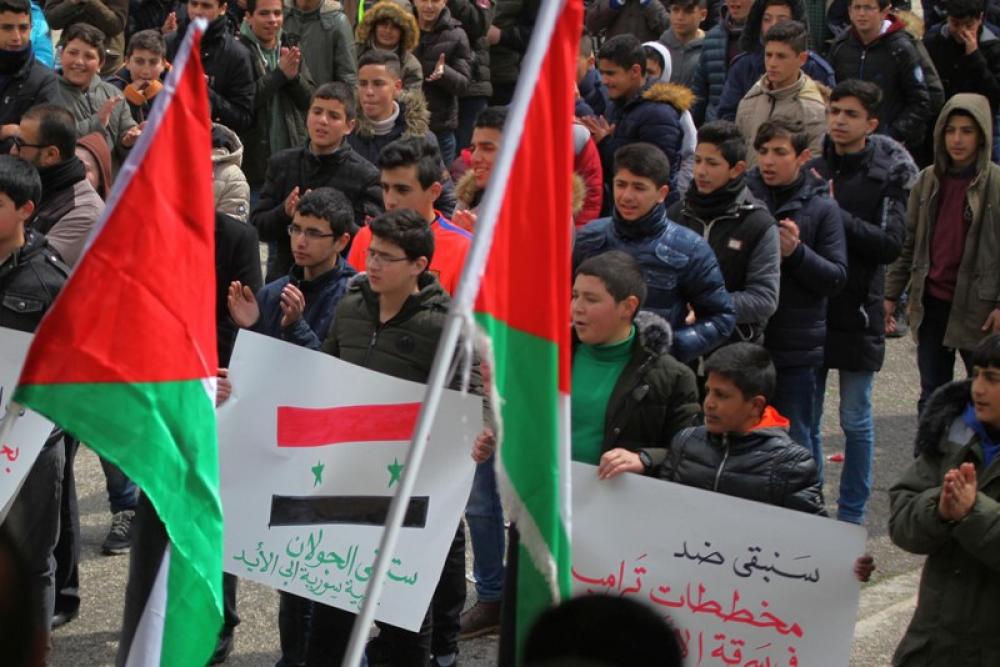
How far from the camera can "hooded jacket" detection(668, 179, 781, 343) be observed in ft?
22.4

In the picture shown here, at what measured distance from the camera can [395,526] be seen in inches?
135

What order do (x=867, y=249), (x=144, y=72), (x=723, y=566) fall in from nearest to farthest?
(x=723, y=566) < (x=867, y=249) < (x=144, y=72)

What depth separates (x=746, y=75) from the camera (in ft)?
33.8

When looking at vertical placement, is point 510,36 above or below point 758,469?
below

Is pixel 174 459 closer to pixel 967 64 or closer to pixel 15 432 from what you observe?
pixel 15 432

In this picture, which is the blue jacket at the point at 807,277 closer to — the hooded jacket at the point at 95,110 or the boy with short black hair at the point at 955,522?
the boy with short black hair at the point at 955,522

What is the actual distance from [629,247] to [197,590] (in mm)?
2896

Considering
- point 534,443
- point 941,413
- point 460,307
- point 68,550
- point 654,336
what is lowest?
point 68,550

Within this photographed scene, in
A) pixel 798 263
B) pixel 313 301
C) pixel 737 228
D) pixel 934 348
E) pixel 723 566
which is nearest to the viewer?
pixel 723 566

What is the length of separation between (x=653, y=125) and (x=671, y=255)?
106 inches

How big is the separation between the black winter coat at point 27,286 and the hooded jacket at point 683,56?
608cm

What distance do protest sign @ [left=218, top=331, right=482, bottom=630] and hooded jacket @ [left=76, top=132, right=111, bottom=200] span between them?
2.47 meters

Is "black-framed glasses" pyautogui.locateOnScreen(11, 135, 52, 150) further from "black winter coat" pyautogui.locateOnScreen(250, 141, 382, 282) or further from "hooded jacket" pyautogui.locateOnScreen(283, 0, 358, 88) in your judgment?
"hooded jacket" pyautogui.locateOnScreen(283, 0, 358, 88)

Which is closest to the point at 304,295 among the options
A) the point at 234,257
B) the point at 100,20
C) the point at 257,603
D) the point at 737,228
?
the point at 234,257
